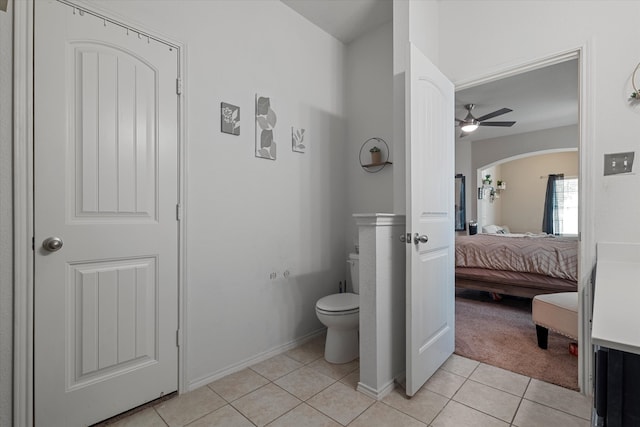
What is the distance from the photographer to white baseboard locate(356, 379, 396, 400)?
1.78 meters

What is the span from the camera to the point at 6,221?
51.9 inches

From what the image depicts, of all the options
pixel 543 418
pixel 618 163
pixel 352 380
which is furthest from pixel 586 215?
pixel 352 380

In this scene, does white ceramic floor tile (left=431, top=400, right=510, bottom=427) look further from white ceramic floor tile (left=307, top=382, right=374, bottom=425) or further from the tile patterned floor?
white ceramic floor tile (left=307, top=382, right=374, bottom=425)

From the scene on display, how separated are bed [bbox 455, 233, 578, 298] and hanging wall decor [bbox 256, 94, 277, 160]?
2.92 meters

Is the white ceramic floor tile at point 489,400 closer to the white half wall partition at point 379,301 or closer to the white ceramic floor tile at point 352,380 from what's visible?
the white half wall partition at point 379,301

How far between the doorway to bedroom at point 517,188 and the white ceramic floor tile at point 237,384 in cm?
152

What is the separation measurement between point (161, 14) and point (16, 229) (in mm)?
1330

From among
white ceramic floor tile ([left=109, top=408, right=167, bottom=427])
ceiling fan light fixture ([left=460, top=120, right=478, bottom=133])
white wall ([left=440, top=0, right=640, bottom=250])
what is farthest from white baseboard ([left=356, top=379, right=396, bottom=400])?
ceiling fan light fixture ([left=460, top=120, right=478, bottom=133])

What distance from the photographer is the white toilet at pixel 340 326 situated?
7.04ft

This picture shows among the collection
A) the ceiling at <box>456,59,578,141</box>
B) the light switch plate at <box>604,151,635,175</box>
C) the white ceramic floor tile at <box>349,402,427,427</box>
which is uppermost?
the ceiling at <box>456,59,578,141</box>

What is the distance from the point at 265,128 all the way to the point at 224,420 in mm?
1817

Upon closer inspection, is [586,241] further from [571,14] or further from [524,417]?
[571,14]

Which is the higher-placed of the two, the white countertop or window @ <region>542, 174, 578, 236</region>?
window @ <region>542, 174, 578, 236</region>

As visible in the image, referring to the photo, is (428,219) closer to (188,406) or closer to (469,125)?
(188,406)
